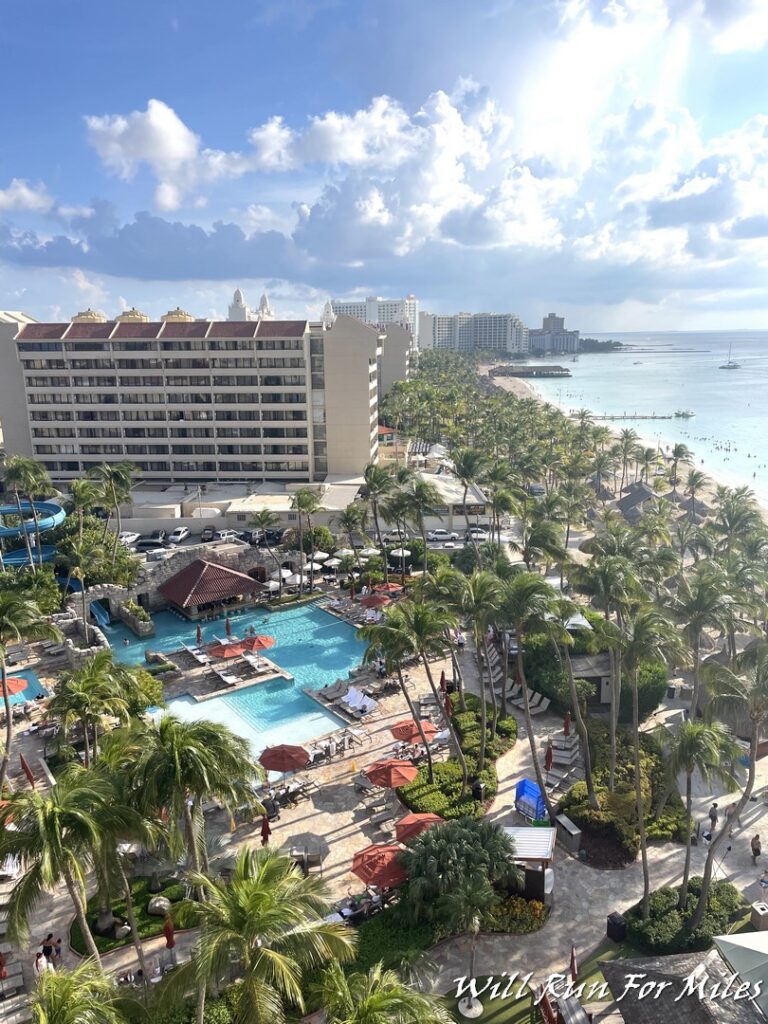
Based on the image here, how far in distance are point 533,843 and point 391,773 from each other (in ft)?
21.2

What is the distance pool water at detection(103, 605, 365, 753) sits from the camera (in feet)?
115

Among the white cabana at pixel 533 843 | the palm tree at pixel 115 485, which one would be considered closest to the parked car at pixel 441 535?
the palm tree at pixel 115 485

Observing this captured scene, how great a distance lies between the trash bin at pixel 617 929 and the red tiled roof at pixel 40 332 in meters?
79.3

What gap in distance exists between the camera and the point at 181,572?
50.7 metres

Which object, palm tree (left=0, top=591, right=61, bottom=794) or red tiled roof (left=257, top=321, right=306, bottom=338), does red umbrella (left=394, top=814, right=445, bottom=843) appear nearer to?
palm tree (left=0, top=591, right=61, bottom=794)

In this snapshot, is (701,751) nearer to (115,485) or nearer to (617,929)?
(617,929)

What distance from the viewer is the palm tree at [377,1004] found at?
12469 mm

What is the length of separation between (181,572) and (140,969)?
3306 cm

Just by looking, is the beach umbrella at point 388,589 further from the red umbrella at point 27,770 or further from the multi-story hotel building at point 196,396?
the multi-story hotel building at point 196,396

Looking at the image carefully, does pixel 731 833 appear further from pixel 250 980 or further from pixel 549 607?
pixel 250 980

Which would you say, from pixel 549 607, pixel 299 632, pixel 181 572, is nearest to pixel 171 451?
pixel 181 572

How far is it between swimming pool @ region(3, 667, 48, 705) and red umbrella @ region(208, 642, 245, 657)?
9.50 m

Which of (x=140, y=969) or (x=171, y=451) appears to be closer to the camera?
(x=140, y=969)

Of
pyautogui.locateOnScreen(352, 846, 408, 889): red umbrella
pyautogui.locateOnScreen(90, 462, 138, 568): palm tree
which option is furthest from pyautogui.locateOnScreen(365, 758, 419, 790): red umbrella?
pyautogui.locateOnScreen(90, 462, 138, 568): palm tree
